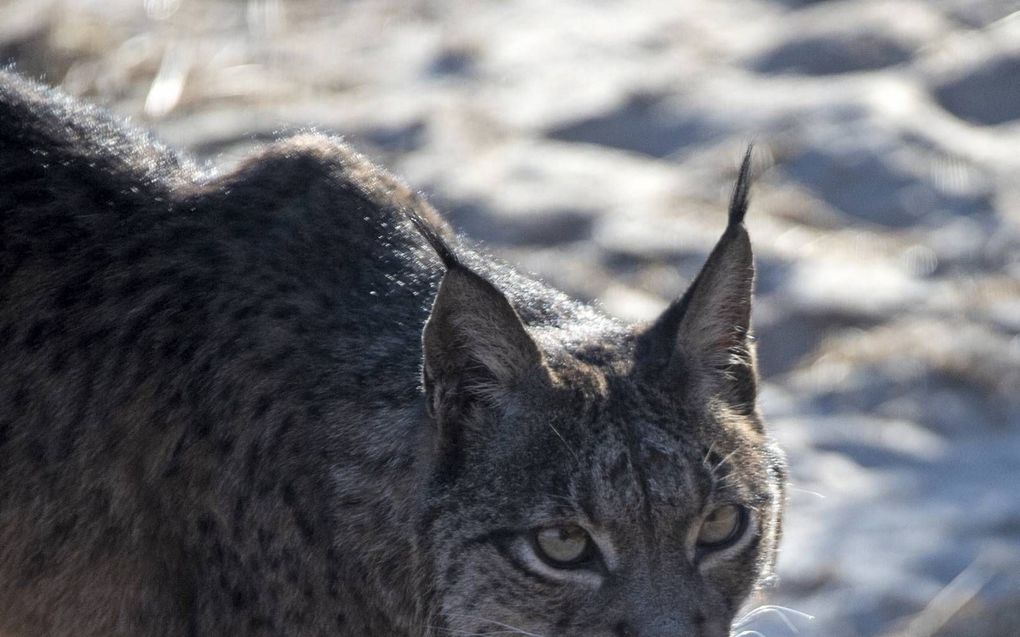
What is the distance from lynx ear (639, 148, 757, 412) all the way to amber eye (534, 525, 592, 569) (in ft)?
1.88

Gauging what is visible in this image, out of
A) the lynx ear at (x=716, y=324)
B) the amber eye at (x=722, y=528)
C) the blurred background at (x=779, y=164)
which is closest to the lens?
the amber eye at (x=722, y=528)

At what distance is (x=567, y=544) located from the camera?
4.69 meters

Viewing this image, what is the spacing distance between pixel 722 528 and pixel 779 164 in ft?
18.6

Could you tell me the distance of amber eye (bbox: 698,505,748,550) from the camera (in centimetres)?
482

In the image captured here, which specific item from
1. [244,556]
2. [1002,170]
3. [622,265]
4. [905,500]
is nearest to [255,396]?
[244,556]

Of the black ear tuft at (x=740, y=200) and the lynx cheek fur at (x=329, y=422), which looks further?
the black ear tuft at (x=740, y=200)

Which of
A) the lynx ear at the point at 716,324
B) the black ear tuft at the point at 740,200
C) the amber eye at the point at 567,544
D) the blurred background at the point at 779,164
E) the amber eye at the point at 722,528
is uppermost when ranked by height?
the black ear tuft at the point at 740,200

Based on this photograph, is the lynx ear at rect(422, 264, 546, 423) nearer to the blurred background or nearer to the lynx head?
the lynx head

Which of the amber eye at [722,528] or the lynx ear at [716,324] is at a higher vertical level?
the lynx ear at [716,324]

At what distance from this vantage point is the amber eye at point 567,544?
4.68 metres

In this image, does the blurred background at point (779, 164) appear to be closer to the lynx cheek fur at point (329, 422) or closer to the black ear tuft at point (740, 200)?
the lynx cheek fur at point (329, 422)

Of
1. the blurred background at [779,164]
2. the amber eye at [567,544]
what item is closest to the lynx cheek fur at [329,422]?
the amber eye at [567,544]

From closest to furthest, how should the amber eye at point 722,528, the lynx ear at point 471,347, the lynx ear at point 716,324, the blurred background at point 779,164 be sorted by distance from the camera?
1. the lynx ear at point 471,347
2. the amber eye at point 722,528
3. the lynx ear at point 716,324
4. the blurred background at point 779,164

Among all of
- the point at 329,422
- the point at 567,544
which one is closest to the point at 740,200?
the point at 567,544
